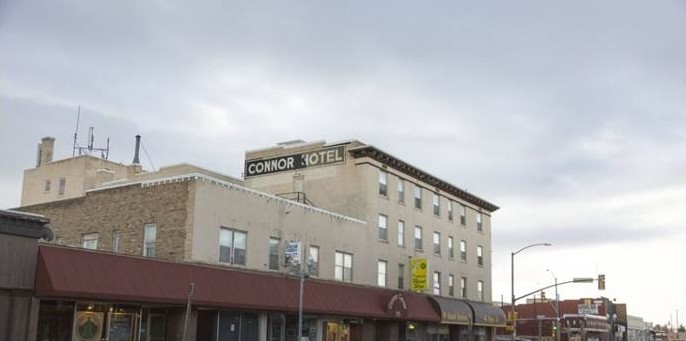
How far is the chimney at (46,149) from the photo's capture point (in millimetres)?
69438

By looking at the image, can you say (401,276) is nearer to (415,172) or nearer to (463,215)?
(415,172)

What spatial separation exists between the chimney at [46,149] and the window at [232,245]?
43077mm

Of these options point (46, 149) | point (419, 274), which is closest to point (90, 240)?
point (419, 274)

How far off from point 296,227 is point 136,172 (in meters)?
34.6

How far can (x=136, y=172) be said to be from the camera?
6656 centimetres

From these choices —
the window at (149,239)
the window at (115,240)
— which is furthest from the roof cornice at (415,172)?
the window at (115,240)

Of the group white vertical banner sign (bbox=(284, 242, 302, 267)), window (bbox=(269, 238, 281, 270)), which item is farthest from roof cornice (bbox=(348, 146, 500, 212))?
white vertical banner sign (bbox=(284, 242, 302, 267))

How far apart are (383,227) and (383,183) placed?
271 cm

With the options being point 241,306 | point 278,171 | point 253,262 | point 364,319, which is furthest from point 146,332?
point 278,171

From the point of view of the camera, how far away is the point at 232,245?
3256 cm

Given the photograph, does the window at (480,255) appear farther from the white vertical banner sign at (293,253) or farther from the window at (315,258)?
the white vertical banner sign at (293,253)

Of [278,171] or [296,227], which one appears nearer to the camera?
[296,227]

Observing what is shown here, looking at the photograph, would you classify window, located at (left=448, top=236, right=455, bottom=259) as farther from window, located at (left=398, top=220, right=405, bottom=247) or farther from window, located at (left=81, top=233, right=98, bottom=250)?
window, located at (left=81, top=233, right=98, bottom=250)

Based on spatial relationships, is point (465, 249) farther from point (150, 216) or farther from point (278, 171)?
point (150, 216)
